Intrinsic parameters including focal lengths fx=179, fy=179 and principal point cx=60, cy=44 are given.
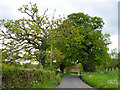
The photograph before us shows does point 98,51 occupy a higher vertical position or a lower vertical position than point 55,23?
lower

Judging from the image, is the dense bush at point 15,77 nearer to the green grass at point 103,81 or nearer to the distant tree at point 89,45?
the green grass at point 103,81

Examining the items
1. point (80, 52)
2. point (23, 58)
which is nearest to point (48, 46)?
point (23, 58)

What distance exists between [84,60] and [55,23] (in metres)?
17.6

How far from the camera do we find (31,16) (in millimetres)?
22719

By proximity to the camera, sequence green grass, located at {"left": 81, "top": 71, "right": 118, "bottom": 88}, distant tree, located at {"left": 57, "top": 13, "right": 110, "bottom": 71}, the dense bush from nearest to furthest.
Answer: the dense bush, green grass, located at {"left": 81, "top": 71, "right": 118, "bottom": 88}, distant tree, located at {"left": 57, "top": 13, "right": 110, "bottom": 71}

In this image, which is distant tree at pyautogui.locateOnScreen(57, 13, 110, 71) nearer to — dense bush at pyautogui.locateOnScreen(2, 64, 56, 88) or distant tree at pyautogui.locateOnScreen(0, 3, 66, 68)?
distant tree at pyautogui.locateOnScreen(0, 3, 66, 68)

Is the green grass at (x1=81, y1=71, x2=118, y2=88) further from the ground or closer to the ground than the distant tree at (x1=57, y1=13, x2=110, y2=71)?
closer to the ground

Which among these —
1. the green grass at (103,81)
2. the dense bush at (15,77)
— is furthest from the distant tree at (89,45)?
A: the dense bush at (15,77)

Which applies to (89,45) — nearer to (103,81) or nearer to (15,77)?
(103,81)

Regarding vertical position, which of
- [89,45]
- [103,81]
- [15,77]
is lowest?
[103,81]

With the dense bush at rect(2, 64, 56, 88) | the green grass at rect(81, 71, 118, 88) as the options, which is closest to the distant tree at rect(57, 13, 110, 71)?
the green grass at rect(81, 71, 118, 88)

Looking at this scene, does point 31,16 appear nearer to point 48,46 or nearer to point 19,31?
point 19,31

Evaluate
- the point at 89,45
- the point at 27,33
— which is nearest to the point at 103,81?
the point at 27,33

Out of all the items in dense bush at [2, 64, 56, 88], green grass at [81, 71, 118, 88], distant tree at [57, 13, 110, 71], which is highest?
distant tree at [57, 13, 110, 71]
